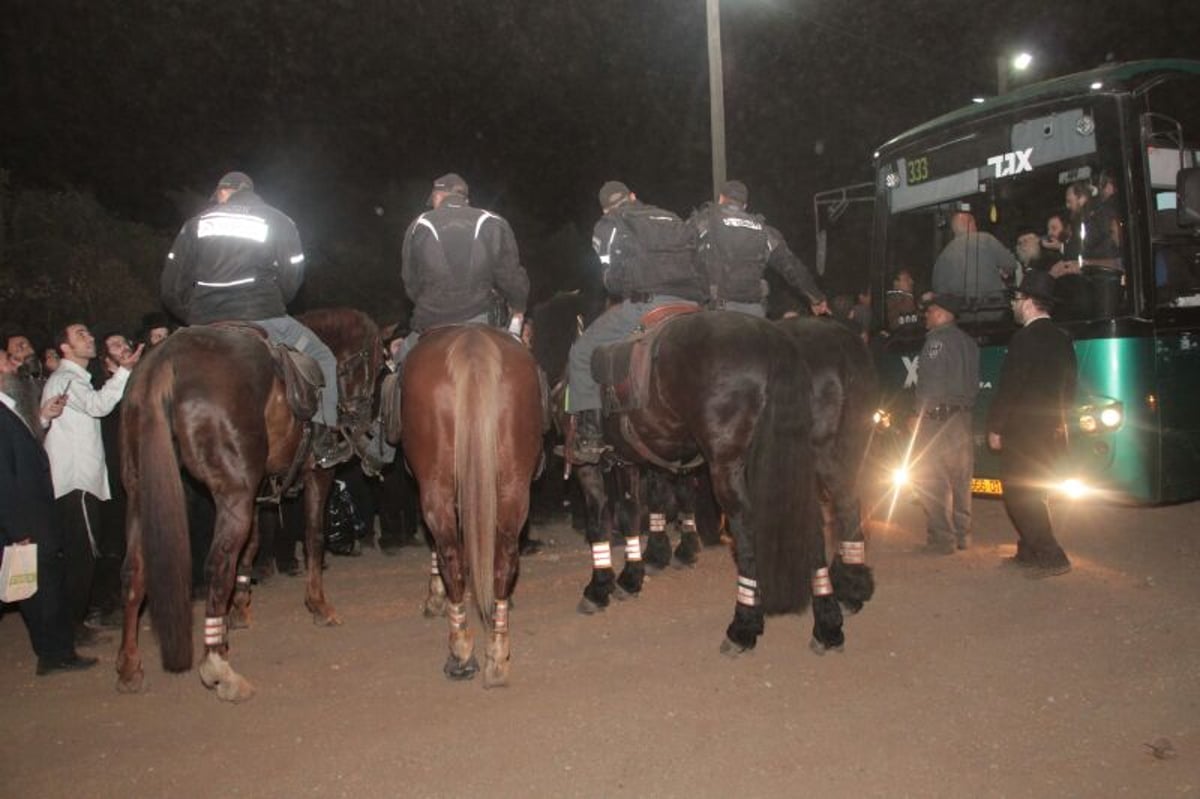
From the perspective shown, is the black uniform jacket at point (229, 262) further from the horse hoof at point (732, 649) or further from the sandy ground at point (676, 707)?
the horse hoof at point (732, 649)

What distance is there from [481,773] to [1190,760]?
3176 mm

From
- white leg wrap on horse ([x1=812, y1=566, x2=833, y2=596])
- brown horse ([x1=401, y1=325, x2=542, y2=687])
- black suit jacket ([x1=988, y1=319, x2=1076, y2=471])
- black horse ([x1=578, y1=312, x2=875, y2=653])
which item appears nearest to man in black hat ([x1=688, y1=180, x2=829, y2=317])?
black horse ([x1=578, y1=312, x2=875, y2=653])

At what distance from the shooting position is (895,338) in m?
10.2

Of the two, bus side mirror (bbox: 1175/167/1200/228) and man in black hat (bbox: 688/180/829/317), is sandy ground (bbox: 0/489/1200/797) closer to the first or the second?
man in black hat (bbox: 688/180/829/317)

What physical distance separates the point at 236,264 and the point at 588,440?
Result: 276 centimetres

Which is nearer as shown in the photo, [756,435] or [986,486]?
[756,435]

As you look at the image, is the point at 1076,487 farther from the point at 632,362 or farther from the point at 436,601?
the point at 436,601

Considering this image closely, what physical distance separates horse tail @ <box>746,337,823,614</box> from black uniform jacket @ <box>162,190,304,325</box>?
3.36 metres

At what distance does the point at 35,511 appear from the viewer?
5.88m

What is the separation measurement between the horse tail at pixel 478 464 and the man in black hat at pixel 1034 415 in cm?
437

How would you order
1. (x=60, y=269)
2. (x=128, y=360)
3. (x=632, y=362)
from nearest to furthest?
1. (x=632, y=362)
2. (x=128, y=360)
3. (x=60, y=269)

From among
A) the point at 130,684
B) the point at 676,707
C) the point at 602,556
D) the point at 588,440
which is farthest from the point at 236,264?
the point at 676,707

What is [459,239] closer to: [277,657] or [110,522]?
[277,657]

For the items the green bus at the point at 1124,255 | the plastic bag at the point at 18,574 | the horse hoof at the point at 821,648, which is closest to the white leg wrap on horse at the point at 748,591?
the horse hoof at the point at 821,648
